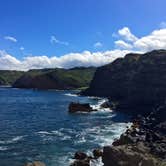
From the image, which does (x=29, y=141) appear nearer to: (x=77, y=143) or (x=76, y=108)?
(x=77, y=143)

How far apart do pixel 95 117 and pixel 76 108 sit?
1700 cm

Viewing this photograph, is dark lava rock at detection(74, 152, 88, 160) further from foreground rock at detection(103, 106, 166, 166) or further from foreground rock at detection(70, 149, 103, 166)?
foreground rock at detection(103, 106, 166, 166)

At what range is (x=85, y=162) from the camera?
189 feet

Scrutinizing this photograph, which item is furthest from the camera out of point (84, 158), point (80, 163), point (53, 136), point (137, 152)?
point (53, 136)

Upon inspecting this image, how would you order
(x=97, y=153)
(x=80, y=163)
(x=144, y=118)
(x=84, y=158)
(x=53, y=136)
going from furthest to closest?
(x=144, y=118), (x=53, y=136), (x=97, y=153), (x=84, y=158), (x=80, y=163)

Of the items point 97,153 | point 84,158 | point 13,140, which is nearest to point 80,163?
point 84,158

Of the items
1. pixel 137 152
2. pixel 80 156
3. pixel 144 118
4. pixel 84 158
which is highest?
pixel 144 118

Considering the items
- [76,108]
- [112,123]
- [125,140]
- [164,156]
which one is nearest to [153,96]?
[76,108]

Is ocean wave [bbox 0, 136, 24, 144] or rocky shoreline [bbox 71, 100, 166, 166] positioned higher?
rocky shoreline [bbox 71, 100, 166, 166]

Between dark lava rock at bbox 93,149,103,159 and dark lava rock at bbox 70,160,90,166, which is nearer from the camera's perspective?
dark lava rock at bbox 70,160,90,166

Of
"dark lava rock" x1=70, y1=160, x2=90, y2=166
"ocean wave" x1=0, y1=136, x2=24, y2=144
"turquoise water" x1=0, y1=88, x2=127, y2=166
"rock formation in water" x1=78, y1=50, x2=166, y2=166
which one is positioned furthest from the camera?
"ocean wave" x1=0, y1=136, x2=24, y2=144

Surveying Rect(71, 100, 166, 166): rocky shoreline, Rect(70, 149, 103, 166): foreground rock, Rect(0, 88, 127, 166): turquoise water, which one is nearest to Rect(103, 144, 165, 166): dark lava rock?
Rect(71, 100, 166, 166): rocky shoreline

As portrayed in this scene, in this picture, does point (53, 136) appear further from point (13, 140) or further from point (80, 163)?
point (80, 163)

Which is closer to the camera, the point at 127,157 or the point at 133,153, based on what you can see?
the point at 127,157
